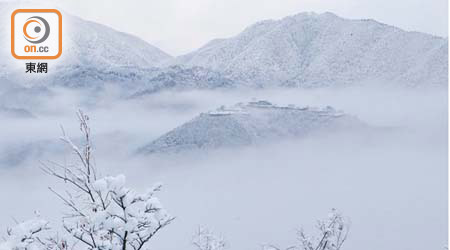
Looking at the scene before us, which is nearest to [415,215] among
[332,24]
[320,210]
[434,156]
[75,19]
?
[320,210]

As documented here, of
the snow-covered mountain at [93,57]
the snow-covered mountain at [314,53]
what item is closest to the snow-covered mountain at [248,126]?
the snow-covered mountain at [314,53]

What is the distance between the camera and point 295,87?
169750 millimetres

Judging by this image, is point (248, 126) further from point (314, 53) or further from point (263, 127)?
point (314, 53)

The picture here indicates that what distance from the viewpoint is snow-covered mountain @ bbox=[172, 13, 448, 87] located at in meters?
167

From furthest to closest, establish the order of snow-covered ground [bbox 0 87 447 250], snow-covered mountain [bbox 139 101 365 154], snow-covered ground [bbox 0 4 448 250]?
snow-covered mountain [bbox 139 101 365 154]
snow-covered ground [bbox 0 4 448 250]
snow-covered ground [bbox 0 87 447 250]

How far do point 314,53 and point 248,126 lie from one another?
5923 centimetres

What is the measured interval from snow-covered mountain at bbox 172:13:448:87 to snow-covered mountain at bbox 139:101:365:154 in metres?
39.7

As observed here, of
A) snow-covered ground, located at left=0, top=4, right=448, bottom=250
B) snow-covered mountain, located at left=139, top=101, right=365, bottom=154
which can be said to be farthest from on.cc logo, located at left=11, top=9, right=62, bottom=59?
snow-covered mountain, located at left=139, top=101, right=365, bottom=154

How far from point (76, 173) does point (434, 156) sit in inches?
4860

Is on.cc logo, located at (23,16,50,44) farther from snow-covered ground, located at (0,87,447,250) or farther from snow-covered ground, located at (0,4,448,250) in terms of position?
snow-covered ground, located at (0,87,447,250)

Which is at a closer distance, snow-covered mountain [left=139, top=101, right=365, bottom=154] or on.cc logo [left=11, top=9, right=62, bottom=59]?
on.cc logo [left=11, top=9, right=62, bottom=59]

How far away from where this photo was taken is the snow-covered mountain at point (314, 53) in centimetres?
16725

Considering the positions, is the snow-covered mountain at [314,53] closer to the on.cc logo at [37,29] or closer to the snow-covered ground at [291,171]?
the snow-covered ground at [291,171]

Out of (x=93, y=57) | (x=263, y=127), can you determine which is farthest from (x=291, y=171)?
(x=93, y=57)
